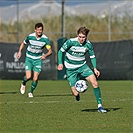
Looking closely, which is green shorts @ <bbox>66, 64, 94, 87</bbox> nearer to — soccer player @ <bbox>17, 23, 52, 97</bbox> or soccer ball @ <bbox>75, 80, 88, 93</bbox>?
soccer ball @ <bbox>75, 80, 88, 93</bbox>

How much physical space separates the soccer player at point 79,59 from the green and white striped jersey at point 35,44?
3400 millimetres

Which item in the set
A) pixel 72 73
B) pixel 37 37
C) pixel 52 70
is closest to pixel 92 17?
pixel 52 70

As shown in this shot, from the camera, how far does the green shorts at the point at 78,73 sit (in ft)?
43.8

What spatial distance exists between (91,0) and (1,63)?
10671mm


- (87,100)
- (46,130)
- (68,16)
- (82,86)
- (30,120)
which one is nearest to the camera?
(46,130)

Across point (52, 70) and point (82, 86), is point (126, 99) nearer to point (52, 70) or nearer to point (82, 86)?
point (82, 86)

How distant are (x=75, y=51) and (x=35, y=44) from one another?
13.2ft

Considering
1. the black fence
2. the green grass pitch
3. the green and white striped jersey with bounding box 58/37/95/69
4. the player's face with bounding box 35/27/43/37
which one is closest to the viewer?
the green grass pitch

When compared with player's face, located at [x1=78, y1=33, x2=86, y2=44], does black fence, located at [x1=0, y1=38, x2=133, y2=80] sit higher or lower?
lower

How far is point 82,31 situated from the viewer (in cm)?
1271

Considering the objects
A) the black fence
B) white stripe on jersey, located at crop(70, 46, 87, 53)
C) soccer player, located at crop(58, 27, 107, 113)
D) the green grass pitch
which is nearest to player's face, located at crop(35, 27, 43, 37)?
the green grass pitch

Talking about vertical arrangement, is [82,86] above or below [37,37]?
below

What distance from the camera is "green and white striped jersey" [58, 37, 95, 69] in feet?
43.0

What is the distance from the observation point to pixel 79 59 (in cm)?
1348
